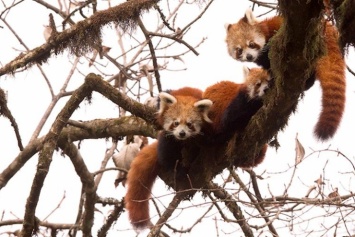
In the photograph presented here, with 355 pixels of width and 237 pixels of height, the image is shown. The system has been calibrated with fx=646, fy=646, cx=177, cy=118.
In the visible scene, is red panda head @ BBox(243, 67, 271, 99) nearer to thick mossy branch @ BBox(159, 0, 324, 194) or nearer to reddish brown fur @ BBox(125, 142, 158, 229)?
thick mossy branch @ BBox(159, 0, 324, 194)

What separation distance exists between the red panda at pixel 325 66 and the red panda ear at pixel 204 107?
0.54 metres

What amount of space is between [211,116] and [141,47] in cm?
256

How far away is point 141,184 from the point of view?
5.67 metres

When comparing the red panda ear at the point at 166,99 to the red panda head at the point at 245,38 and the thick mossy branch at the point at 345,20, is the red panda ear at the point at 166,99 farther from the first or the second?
the thick mossy branch at the point at 345,20

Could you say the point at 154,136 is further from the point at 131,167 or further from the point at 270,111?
the point at 270,111

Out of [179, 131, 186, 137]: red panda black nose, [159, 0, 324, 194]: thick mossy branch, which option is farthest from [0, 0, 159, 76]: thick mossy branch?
[159, 0, 324, 194]: thick mossy branch

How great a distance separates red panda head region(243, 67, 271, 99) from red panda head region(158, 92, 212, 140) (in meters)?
0.45

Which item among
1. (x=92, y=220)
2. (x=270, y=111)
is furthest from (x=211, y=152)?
(x=92, y=220)

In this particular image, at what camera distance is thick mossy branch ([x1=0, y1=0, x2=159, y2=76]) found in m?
5.63

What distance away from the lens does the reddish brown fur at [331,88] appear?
176 inches

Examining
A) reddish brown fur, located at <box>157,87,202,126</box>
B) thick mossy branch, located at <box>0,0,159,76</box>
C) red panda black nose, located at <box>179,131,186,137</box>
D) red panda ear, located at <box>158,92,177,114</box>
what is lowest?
red panda black nose, located at <box>179,131,186,137</box>

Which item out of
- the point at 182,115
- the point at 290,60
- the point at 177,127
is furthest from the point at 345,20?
the point at 182,115

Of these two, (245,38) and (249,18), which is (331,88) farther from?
(249,18)

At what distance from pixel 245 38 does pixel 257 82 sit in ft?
3.77
